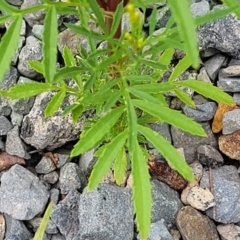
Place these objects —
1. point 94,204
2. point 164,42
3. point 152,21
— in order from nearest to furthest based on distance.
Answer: point 164,42, point 152,21, point 94,204

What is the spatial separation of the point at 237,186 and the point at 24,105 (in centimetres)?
58

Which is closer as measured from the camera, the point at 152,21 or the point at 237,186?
the point at 152,21

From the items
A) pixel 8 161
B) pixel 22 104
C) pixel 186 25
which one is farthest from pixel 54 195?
pixel 186 25

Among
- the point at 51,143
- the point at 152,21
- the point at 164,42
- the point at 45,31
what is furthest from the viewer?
the point at 51,143

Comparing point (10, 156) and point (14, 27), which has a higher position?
point (14, 27)

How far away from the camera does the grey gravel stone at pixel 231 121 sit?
1338 millimetres

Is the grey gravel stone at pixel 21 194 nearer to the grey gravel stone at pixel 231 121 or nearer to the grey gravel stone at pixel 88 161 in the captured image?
the grey gravel stone at pixel 88 161

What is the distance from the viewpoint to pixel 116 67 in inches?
37.2

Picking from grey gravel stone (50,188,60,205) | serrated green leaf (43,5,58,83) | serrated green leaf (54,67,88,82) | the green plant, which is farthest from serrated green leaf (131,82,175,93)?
grey gravel stone (50,188,60,205)

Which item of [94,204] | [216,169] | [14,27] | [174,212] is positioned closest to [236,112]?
[216,169]

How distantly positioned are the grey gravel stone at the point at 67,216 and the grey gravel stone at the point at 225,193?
0.32m

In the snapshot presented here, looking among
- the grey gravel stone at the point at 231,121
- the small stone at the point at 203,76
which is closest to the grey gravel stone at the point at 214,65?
the small stone at the point at 203,76

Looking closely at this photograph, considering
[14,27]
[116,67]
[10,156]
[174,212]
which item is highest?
[14,27]

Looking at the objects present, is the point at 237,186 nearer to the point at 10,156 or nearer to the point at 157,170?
the point at 157,170
